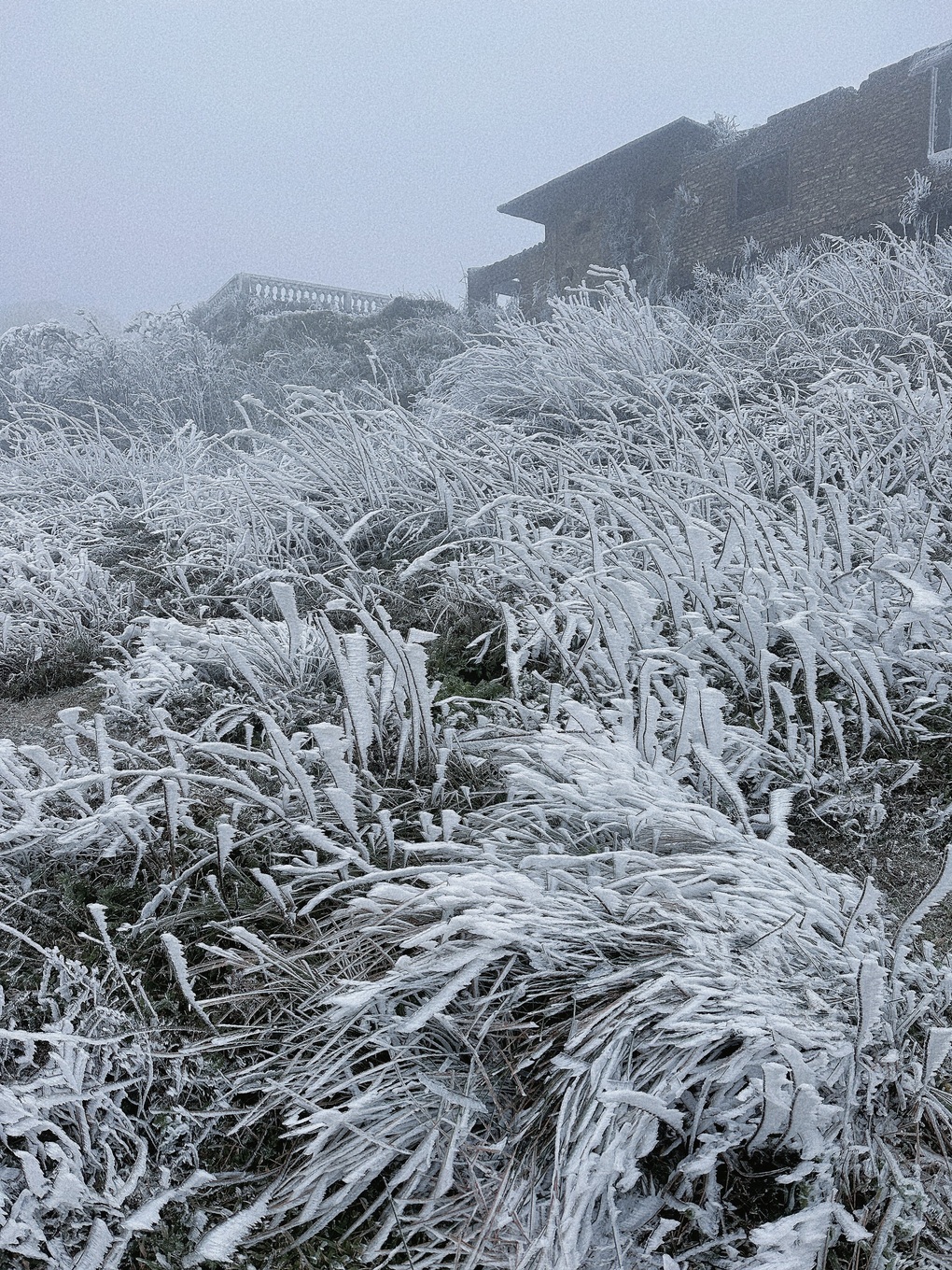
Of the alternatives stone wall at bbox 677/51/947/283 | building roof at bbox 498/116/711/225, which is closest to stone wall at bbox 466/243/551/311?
building roof at bbox 498/116/711/225

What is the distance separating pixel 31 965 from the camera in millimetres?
1417

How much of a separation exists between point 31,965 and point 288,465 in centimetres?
291

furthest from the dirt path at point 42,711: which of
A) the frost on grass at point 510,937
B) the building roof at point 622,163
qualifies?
the building roof at point 622,163

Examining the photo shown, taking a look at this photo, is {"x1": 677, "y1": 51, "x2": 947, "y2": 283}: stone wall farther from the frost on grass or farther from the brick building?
the frost on grass

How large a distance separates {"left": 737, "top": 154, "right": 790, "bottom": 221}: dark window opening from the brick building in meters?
0.02

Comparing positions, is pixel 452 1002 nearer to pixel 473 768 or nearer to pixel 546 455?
pixel 473 768

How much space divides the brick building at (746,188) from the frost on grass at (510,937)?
31.9 ft

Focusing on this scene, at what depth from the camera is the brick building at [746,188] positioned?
1173 cm

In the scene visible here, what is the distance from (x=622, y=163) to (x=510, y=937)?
17.2m

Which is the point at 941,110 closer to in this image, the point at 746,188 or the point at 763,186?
the point at 763,186

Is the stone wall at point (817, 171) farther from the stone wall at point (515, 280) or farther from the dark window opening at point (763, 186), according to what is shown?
the stone wall at point (515, 280)

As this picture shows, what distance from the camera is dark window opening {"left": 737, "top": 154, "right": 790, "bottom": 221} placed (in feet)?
44.3

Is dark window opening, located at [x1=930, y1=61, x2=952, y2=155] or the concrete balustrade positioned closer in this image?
dark window opening, located at [x1=930, y1=61, x2=952, y2=155]

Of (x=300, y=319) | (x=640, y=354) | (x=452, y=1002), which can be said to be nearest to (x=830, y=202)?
(x=300, y=319)
